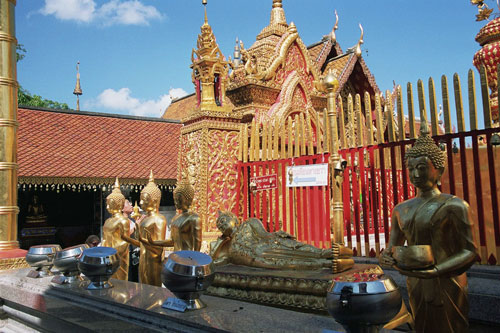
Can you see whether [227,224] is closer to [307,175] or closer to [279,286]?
[279,286]

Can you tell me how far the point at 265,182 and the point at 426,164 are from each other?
12.2 feet

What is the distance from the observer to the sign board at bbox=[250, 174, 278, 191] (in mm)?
5803

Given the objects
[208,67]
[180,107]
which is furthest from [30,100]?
[208,67]

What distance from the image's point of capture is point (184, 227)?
4.09 meters

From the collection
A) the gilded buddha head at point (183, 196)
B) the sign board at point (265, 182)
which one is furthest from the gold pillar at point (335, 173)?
the sign board at point (265, 182)

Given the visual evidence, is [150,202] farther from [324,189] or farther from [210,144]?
[324,189]

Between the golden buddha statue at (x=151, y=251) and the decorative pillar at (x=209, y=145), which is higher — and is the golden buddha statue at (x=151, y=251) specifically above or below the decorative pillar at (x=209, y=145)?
below

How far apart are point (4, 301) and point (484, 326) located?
3874 mm

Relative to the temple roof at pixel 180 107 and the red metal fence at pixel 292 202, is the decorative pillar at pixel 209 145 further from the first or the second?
the temple roof at pixel 180 107

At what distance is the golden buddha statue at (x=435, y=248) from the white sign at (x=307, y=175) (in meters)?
2.81

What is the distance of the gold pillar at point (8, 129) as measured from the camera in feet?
15.3

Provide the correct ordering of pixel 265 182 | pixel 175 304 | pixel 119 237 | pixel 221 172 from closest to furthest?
pixel 175 304
pixel 119 237
pixel 265 182
pixel 221 172

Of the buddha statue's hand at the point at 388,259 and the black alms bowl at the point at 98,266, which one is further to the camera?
the black alms bowl at the point at 98,266

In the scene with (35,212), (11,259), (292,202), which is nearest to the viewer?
(11,259)
